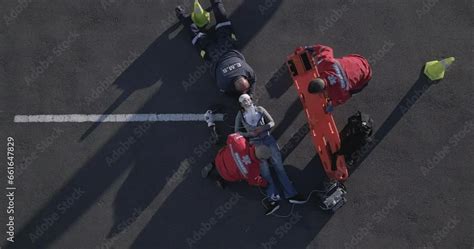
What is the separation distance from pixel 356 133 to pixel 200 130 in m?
3.69

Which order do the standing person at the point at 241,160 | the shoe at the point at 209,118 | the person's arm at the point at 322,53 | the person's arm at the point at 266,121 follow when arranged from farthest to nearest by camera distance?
the shoe at the point at 209,118, the person's arm at the point at 266,121, the person's arm at the point at 322,53, the standing person at the point at 241,160

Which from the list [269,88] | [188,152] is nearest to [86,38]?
[188,152]

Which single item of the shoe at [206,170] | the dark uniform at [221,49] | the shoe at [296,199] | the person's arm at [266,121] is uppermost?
the dark uniform at [221,49]

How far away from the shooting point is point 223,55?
439 inches

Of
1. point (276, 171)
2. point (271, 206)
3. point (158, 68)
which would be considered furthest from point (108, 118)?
point (271, 206)

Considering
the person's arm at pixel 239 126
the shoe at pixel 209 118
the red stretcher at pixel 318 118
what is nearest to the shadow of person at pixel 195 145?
the shoe at pixel 209 118

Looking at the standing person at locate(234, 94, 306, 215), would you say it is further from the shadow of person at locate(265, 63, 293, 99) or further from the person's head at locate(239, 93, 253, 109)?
the shadow of person at locate(265, 63, 293, 99)

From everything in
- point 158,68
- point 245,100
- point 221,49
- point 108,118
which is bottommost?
point 108,118

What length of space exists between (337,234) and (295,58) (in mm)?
4264

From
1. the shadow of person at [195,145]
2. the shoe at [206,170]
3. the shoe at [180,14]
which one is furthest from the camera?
the shoe at [180,14]

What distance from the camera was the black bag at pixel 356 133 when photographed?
10680 mm

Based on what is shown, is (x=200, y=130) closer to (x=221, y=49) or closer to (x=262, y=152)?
(x=221, y=49)

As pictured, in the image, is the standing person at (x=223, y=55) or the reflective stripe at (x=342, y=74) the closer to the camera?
the reflective stripe at (x=342, y=74)

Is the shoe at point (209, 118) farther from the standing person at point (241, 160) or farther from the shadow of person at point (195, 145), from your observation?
the standing person at point (241, 160)
